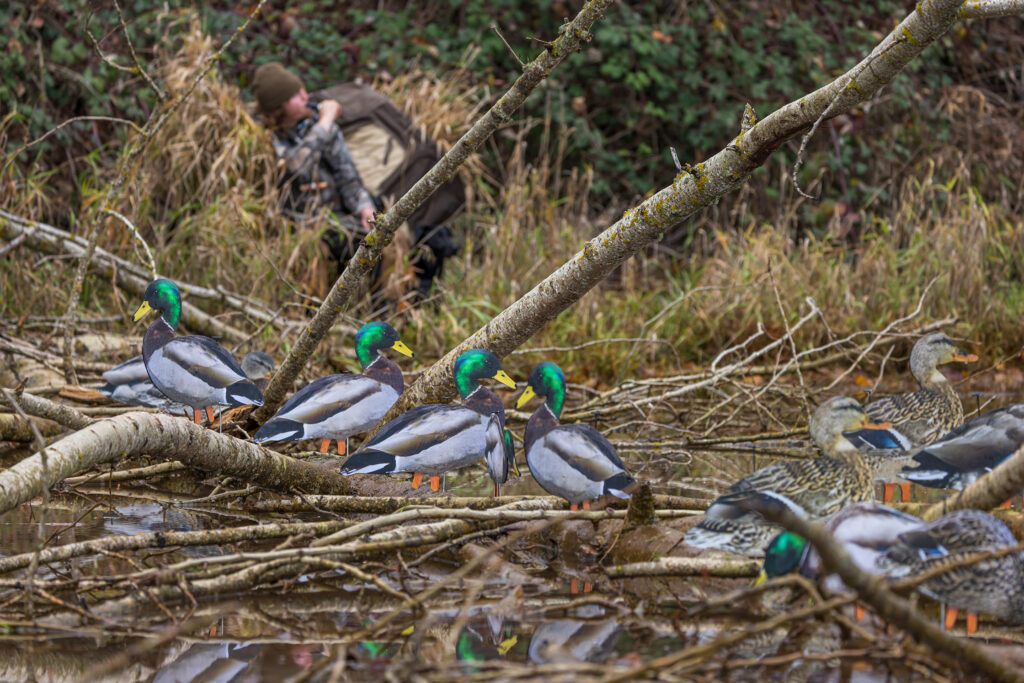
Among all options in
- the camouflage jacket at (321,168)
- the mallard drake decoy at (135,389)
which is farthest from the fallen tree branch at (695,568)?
the camouflage jacket at (321,168)

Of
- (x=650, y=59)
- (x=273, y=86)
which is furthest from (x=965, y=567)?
(x=650, y=59)

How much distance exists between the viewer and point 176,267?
7512 millimetres

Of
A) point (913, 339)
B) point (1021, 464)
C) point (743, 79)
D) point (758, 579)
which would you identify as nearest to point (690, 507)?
point (758, 579)

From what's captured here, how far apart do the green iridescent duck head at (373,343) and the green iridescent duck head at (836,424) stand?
200 cm

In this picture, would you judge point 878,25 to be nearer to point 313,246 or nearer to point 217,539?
point 313,246

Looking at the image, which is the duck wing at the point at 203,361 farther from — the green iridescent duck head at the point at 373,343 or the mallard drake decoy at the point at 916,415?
the mallard drake decoy at the point at 916,415

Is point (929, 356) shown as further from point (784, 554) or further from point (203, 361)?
point (203, 361)

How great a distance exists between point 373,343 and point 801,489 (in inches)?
89.9

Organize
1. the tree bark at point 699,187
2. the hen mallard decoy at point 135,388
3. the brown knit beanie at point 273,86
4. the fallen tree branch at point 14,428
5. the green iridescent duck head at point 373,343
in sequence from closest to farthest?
the tree bark at point 699,187 < the fallen tree branch at point 14,428 < the green iridescent duck head at point 373,343 < the hen mallard decoy at point 135,388 < the brown knit beanie at point 273,86

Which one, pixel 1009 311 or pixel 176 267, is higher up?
pixel 176 267

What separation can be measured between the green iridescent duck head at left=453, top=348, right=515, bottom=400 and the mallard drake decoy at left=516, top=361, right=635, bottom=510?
0.40m

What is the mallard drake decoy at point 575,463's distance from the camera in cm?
336

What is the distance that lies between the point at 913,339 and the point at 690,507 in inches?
161

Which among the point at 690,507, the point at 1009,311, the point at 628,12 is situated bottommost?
the point at 1009,311
